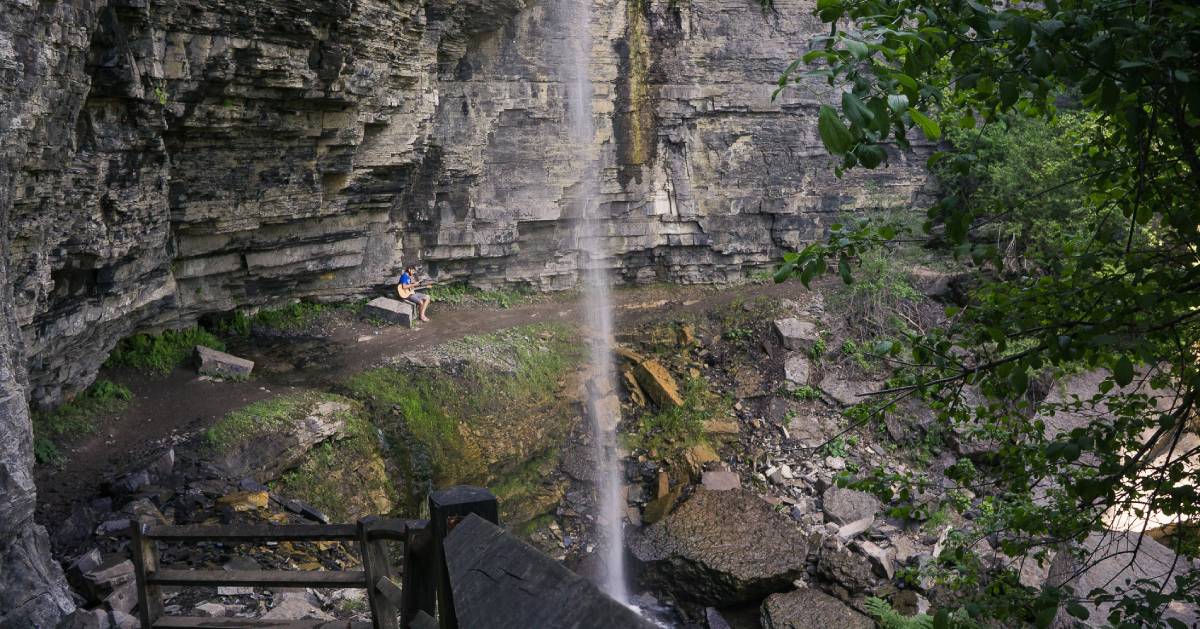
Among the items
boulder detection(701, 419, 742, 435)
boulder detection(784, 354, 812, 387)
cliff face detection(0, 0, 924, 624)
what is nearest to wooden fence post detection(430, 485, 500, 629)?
cliff face detection(0, 0, 924, 624)

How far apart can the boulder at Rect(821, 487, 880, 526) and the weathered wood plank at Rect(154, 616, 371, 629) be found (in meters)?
10.5

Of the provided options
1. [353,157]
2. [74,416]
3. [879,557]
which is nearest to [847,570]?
[879,557]

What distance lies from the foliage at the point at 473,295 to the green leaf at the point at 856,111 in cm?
1588

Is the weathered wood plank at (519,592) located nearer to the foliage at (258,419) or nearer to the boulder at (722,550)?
the boulder at (722,550)

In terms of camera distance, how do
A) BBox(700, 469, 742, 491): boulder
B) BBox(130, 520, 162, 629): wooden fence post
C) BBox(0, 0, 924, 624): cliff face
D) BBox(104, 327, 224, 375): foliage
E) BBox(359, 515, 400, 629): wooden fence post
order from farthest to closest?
BBox(700, 469, 742, 491): boulder → BBox(104, 327, 224, 375): foliage → BBox(0, 0, 924, 624): cliff face → BBox(130, 520, 162, 629): wooden fence post → BBox(359, 515, 400, 629): wooden fence post

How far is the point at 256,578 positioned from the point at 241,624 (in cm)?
28

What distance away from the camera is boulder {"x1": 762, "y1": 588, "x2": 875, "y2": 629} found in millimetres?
10273

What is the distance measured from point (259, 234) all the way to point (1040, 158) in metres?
16.5

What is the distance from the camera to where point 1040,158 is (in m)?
17.8

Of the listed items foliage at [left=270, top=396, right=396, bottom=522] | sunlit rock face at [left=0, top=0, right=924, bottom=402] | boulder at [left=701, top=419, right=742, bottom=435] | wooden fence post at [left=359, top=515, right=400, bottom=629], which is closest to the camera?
wooden fence post at [left=359, top=515, right=400, bottom=629]

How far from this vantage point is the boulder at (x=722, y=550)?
440 inches

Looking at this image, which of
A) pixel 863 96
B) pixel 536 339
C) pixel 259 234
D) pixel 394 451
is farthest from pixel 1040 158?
pixel 863 96

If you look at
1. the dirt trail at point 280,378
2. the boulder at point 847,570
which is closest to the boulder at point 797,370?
the dirt trail at point 280,378

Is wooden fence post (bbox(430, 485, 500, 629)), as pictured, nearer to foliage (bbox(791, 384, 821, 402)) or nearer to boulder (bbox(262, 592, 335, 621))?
boulder (bbox(262, 592, 335, 621))
